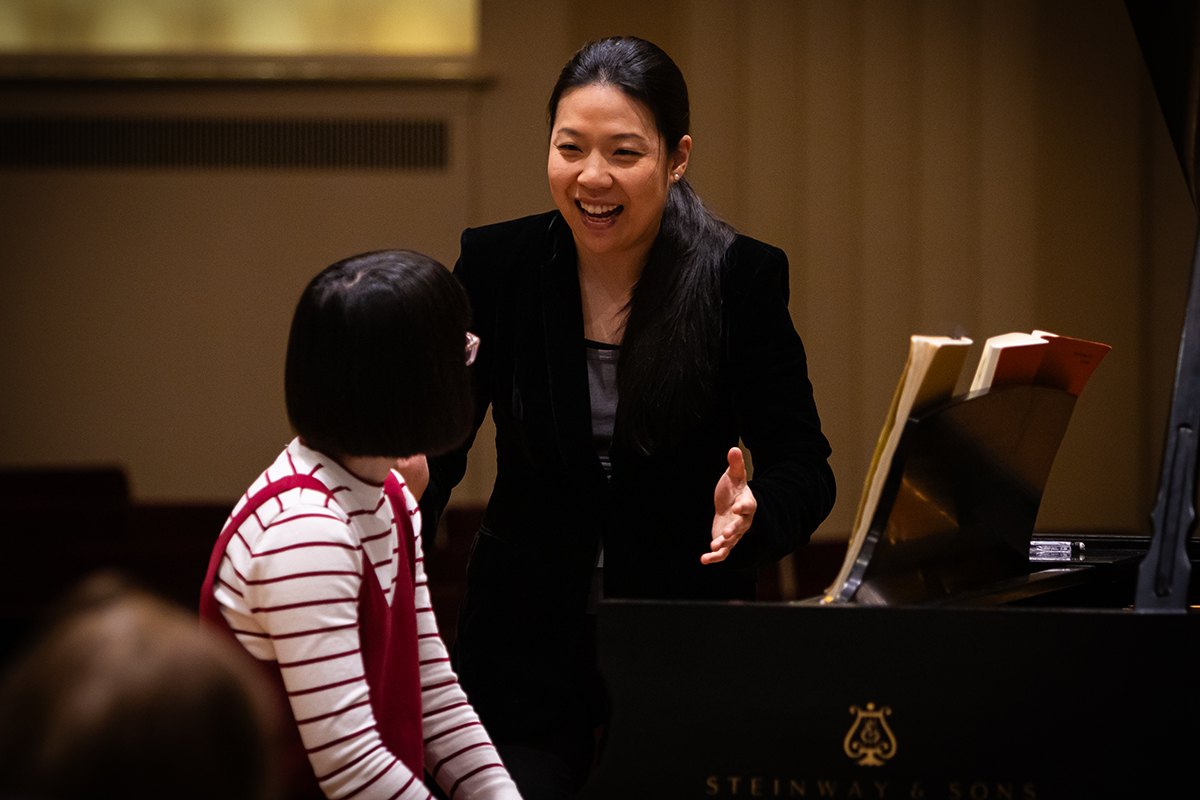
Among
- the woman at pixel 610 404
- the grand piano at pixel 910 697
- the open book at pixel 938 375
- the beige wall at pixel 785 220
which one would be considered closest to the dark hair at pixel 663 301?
the woman at pixel 610 404

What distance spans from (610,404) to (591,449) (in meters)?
0.08

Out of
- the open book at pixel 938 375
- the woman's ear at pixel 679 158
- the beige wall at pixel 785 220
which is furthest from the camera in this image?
the beige wall at pixel 785 220

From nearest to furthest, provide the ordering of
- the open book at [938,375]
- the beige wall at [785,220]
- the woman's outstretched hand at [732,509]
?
the open book at [938,375] → the woman's outstretched hand at [732,509] → the beige wall at [785,220]

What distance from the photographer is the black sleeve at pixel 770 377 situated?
157 centimetres

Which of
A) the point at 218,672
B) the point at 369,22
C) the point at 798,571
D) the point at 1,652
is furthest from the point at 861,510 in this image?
the point at 369,22

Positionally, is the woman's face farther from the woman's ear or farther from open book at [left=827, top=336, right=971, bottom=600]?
open book at [left=827, top=336, right=971, bottom=600]

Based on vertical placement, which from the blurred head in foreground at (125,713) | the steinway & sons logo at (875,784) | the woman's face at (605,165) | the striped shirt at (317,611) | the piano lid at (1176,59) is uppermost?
the piano lid at (1176,59)

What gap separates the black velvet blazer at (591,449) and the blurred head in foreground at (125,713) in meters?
1.02

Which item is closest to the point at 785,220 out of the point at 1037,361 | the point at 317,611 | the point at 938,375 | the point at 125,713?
the point at 1037,361

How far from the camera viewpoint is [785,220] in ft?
16.4

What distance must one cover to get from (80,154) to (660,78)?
4.24 m

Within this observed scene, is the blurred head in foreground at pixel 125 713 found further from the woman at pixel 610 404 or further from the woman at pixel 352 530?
the woman at pixel 610 404

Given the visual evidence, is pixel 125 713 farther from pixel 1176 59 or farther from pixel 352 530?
pixel 1176 59

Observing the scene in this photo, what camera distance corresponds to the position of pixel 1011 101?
4902mm
